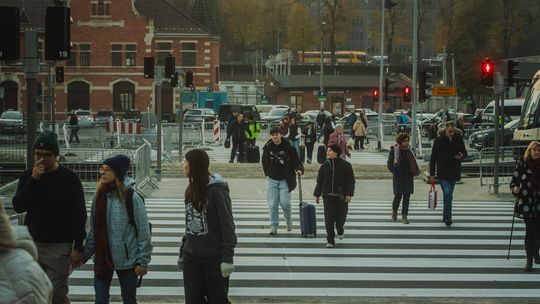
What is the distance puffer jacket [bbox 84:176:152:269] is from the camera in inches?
332

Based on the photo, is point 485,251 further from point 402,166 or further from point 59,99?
point 59,99

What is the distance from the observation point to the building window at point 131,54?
3098 inches

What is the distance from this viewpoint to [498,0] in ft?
293

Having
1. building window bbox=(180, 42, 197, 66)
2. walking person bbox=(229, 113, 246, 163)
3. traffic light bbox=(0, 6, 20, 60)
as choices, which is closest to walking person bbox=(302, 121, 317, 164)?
walking person bbox=(229, 113, 246, 163)

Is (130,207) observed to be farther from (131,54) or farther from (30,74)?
(131,54)

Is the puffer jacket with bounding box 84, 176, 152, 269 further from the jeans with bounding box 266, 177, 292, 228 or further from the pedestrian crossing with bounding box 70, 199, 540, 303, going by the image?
the jeans with bounding box 266, 177, 292, 228

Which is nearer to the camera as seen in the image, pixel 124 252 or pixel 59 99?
pixel 124 252

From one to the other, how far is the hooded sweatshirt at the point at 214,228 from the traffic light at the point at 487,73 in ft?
60.3

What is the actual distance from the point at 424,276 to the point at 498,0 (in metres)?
79.9

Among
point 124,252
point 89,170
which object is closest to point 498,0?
point 89,170

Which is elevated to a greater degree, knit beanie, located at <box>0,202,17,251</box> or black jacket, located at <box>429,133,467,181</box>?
knit beanie, located at <box>0,202,17,251</box>

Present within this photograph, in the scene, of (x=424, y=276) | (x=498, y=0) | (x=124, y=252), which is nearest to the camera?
(x=124, y=252)

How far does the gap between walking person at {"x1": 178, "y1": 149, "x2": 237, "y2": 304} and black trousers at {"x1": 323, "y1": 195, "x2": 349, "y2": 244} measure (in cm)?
686

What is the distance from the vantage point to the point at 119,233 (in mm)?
8461
